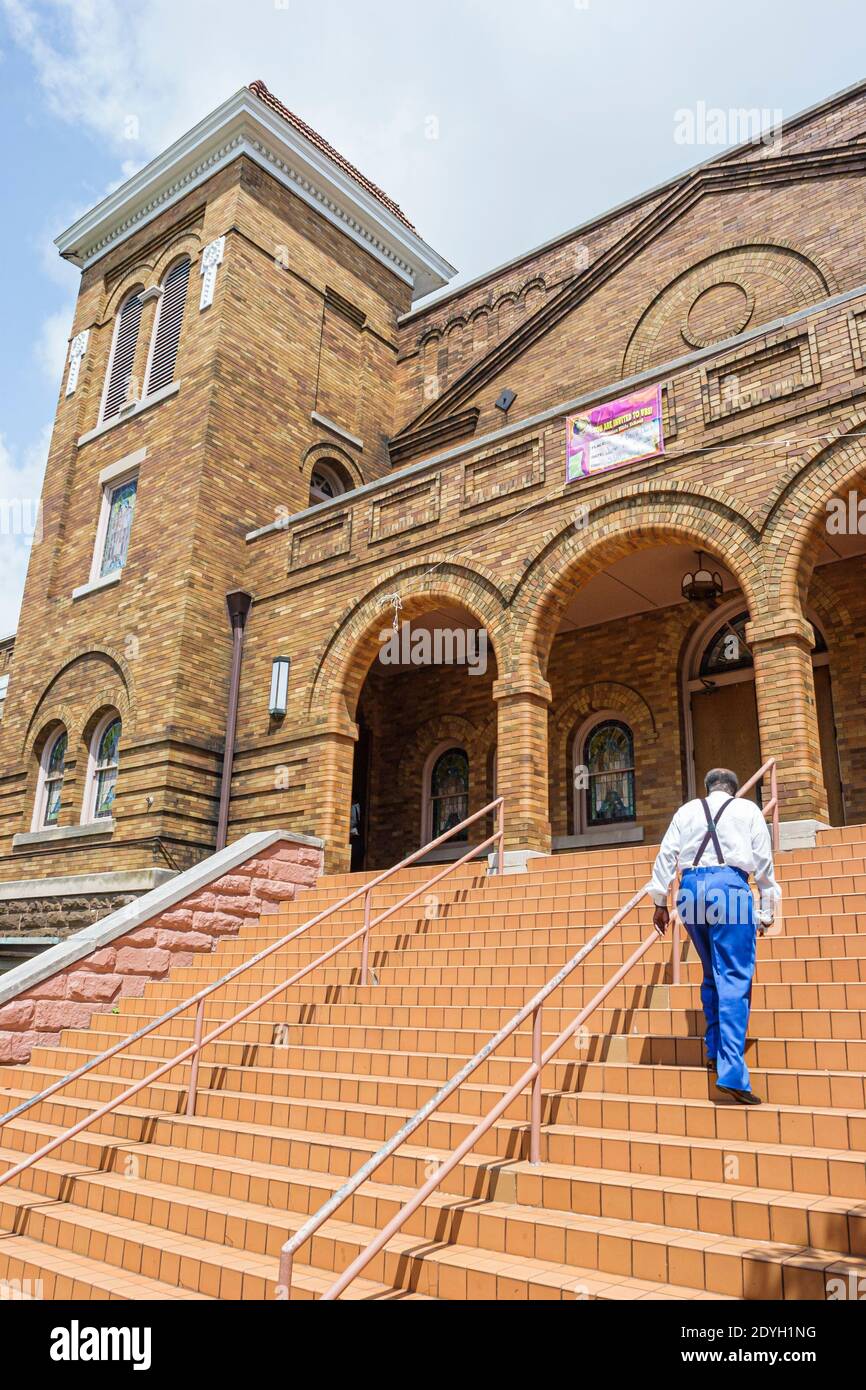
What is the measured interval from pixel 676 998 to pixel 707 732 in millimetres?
7303

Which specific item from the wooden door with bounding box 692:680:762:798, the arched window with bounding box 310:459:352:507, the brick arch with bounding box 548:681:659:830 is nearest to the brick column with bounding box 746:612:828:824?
the wooden door with bounding box 692:680:762:798

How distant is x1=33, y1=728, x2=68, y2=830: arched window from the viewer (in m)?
16.3

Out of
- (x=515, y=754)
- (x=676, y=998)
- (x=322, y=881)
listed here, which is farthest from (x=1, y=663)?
(x=676, y=998)

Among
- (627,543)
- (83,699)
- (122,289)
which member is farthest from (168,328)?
(627,543)

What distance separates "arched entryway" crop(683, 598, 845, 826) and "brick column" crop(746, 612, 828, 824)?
3.09m

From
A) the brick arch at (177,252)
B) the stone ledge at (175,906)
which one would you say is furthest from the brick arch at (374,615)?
the brick arch at (177,252)

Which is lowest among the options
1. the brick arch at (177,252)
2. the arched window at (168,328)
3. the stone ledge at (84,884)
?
the stone ledge at (84,884)

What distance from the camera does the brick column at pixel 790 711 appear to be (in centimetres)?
904

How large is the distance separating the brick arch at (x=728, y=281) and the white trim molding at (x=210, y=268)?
677cm

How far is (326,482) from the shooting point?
59.7 feet

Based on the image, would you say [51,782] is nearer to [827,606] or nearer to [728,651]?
[728,651]

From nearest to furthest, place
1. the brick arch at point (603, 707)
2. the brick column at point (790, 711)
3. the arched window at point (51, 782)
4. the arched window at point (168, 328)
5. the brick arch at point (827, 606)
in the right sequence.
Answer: the brick column at point (790, 711) < the brick arch at point (827, 606) < the brick arch at point (603, 707) < the arched window at point (51, 782) < the arched window at point (168, 328)

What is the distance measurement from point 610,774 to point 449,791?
3026mm

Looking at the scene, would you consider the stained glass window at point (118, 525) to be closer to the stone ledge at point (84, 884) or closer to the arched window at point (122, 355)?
the arched window at point (122, 355)
